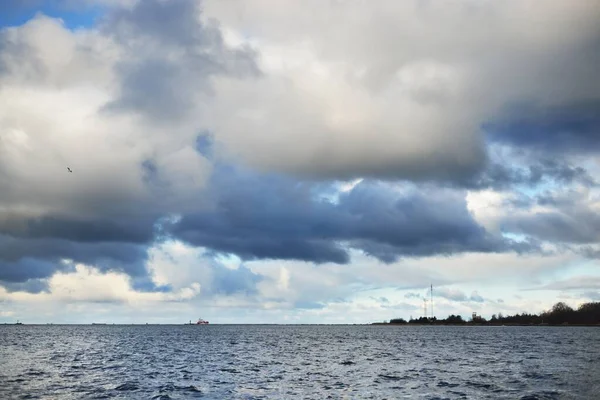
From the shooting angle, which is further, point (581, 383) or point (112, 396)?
point (581, 383)

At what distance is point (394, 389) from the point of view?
58.6 metres

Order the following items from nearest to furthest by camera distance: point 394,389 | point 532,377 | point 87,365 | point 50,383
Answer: point 394,389 < point 50,383 < point 532,377 < point 87,365

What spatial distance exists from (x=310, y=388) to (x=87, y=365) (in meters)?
46.0

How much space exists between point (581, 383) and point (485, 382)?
10160 millimetres

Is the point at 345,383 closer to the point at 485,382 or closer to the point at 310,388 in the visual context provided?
the point at 310,388

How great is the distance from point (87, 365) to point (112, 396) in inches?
1538

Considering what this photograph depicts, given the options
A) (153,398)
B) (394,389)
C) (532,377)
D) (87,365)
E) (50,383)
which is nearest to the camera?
(153,398)

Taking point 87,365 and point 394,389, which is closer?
point 394,389

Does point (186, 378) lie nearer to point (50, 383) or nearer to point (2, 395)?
point (50, 383)

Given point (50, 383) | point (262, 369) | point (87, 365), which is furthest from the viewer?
point (87, 365)

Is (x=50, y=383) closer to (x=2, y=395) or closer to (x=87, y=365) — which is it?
(x=2, y=395)

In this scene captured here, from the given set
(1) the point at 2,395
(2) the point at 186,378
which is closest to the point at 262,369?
(2) the point at 186,378

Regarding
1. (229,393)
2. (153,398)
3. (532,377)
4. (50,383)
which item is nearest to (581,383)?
(532,377)

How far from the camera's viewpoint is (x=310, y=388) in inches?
2347
